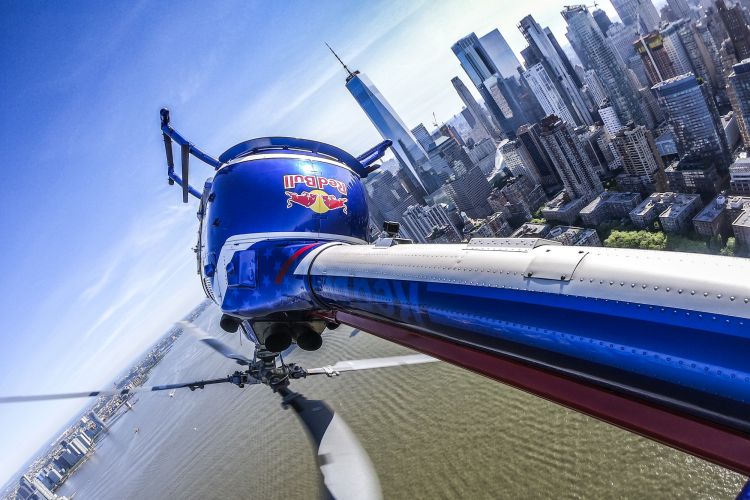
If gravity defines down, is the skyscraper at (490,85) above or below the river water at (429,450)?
above

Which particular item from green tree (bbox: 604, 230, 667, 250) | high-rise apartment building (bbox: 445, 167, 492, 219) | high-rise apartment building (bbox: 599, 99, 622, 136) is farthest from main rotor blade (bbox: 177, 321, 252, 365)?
high-rise apartment building (bbox: 599, 99, 622, 136)

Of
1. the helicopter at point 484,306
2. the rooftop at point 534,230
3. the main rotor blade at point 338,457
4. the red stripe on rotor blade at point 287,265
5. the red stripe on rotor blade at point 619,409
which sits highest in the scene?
the red stripe on rotor blade at point 287,265

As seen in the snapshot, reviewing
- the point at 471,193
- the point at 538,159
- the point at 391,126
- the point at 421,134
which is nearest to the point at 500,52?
the point at 421,134

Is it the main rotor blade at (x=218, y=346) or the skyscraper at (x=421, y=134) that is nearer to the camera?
the main rotor blade at (x=218, y=346)

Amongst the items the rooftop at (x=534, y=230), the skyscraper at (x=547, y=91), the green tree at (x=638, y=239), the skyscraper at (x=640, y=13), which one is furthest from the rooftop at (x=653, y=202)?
the skyscraper at (x=640, y=13)

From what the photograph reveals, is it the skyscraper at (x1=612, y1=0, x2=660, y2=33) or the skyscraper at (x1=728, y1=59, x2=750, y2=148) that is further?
the skyscraper at (x1=612, y1=0, x2=660, y2=33)

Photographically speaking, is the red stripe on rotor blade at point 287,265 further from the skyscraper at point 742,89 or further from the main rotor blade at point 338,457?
the skyscraper at point 742,89

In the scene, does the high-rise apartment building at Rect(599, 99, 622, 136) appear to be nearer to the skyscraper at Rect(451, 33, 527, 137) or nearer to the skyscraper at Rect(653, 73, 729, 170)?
the skyscraper at Rect(653, 73, 729, 170)
